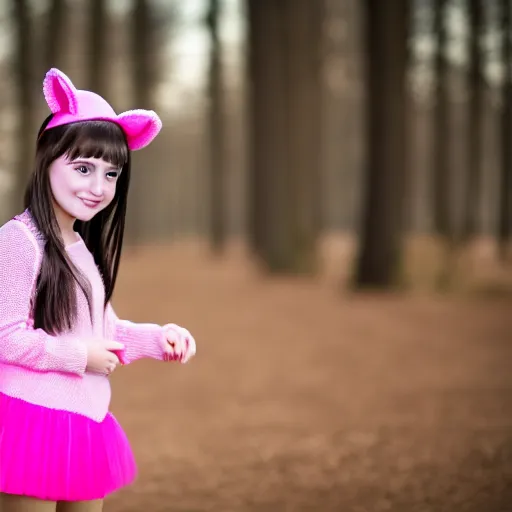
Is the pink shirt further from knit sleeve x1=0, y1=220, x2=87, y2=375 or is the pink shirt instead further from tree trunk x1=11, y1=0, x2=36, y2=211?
tree trunk x1=11, y1=0, x2=36, y2=211

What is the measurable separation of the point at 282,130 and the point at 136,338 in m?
16.5

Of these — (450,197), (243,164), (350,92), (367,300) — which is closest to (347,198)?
(243,164)

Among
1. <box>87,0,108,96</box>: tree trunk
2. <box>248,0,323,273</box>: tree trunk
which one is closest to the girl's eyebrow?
<box>248,0,323,273</box>: tree trunk

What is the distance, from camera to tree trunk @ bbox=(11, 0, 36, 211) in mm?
17656

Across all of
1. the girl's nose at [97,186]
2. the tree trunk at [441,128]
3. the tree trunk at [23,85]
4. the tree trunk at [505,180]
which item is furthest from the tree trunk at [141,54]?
the girl's nose at [97,186]

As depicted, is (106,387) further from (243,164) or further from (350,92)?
(243,164)

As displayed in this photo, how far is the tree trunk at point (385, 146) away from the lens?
47.7 feet

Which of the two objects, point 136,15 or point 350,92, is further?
point 350,92

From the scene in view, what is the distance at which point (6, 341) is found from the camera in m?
2.19

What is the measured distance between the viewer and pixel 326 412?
6.71 m

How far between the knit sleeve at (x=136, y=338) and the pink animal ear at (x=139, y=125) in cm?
44

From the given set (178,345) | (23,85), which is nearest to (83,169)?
(178,345)

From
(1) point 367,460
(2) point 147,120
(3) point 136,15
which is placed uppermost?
(3) point 136,15

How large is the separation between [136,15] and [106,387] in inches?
835
